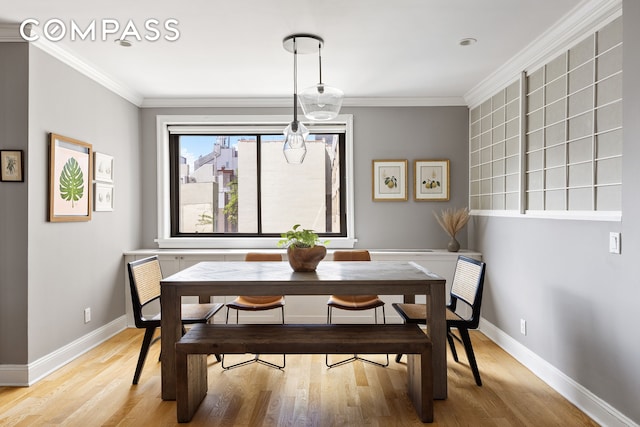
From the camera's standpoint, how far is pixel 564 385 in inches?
112

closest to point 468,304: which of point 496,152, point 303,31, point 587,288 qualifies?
point 587,288

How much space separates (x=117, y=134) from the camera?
14.1 feet

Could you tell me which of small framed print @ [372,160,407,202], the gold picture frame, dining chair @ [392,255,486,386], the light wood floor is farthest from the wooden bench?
small framed print @ [372,160,407,202]

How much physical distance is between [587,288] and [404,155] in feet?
8.18

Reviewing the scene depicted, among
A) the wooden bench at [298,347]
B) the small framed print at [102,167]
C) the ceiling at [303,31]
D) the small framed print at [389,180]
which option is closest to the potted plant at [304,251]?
the wooden bench at [298,347]

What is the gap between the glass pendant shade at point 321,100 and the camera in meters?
2.71

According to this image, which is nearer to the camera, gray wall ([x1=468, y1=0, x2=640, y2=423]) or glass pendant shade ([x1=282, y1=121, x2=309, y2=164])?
gray wall ([x1=468, y1=0, x2=640, y2=423])

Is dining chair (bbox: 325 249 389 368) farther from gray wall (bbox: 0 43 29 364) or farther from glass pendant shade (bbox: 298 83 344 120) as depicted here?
gray wall (bbox: 0 43 29 364)

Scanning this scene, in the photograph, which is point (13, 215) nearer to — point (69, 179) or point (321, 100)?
point (69, 179)

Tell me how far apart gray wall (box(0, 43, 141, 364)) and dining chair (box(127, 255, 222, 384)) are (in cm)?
64

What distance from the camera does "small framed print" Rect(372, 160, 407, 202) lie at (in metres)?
4.76

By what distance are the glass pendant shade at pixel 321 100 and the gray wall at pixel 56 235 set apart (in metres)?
1.92

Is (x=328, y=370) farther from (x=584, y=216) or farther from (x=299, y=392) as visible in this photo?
(x=584, y=216)

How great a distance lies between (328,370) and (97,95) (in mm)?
3094
